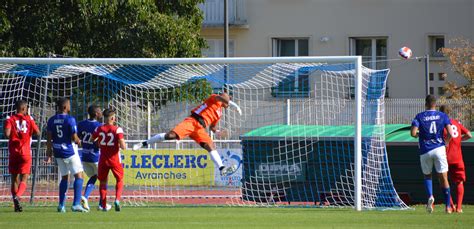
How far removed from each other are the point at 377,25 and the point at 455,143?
2158 cm

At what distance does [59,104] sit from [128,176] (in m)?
6.18

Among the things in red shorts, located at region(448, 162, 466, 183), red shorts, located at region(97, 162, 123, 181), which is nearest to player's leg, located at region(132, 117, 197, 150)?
red shorts, located at region(97, 162, 123, 181)

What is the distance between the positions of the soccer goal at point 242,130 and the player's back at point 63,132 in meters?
1.74

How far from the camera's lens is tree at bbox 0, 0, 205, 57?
2747 centimetres

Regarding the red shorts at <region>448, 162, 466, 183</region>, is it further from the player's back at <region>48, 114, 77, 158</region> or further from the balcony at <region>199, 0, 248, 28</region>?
the balcony at <region>199, 0, 248, 28</region>

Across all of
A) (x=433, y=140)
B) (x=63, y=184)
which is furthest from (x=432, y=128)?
(x=63, y=184)

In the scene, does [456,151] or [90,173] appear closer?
[456,151]

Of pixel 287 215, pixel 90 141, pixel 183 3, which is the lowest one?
pixel 287 215

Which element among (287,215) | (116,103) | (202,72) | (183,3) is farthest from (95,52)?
(287,215)

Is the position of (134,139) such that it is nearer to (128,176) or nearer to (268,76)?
(128,176)

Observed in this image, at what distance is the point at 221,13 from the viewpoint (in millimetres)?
40594

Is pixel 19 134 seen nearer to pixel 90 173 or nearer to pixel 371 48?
pixel 90 173

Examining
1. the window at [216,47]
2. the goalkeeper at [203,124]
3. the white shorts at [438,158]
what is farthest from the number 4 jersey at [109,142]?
the window at [216,47]

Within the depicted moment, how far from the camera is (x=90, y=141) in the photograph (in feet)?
57.6
